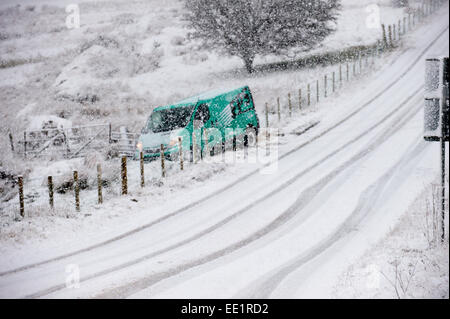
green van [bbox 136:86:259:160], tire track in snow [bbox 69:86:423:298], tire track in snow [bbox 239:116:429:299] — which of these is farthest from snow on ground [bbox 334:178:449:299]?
green van [bbox 136:86:259:160]

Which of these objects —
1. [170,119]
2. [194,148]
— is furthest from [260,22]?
[194,148]

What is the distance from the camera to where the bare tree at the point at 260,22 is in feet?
91.4

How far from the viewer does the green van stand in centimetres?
1583

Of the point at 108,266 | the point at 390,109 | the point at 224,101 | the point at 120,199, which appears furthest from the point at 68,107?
the point at 108,266

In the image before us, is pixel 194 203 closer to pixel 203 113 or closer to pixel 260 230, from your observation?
pixel 260 230

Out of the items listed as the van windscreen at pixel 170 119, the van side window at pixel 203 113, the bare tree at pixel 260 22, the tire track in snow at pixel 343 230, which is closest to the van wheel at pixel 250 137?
the van side window at pixel 203 113

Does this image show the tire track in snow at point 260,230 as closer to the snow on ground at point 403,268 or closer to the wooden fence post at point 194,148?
the snow on ground at point 403,268

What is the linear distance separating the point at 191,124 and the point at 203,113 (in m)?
0.73

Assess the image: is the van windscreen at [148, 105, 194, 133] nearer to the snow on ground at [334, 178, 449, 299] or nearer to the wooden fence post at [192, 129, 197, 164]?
the wooden fence post at [192, 129, 197, 164]

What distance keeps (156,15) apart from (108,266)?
40.5 meters

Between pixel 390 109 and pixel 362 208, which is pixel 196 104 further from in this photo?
pixel 390 109

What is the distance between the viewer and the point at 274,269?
7609 mm

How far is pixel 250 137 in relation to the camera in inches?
738

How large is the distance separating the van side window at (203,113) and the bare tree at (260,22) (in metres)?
13.4
